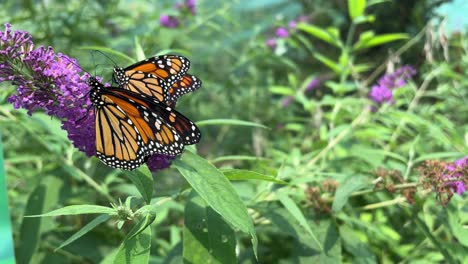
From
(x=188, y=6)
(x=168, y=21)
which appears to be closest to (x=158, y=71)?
(x=168, y=21)

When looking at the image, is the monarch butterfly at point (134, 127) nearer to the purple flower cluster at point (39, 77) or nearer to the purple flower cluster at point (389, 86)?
the purple flower cluster at point (39, 77)

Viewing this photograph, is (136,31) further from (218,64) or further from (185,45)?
(218,64)

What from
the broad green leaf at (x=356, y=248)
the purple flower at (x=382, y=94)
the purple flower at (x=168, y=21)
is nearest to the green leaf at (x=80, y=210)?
the broad green leaf at (x=356, y=248)

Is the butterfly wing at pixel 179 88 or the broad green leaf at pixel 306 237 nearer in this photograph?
the butterfly wing at pixel 179 88

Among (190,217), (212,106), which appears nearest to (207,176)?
(190,217)

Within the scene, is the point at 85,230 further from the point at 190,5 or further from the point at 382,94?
the point at 190,5
